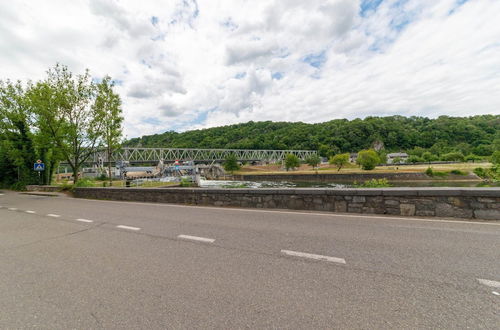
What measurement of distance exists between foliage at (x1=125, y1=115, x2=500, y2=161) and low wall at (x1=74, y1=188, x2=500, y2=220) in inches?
5033

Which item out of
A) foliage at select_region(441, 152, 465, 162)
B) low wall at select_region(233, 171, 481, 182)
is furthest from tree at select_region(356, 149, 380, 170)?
foliage at select_region(441, 152, 465, 162)

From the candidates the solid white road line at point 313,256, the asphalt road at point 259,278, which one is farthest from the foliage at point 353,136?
the solid white road line at point 313,256

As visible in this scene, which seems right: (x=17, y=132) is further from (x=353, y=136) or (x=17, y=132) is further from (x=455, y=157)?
(x=353, y=136)

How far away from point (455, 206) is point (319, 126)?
165 meters

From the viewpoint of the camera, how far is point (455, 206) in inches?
256

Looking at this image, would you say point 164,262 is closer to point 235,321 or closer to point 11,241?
point 235,321

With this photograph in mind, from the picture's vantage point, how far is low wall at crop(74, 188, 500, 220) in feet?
20.6

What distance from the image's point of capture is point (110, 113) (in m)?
20.2

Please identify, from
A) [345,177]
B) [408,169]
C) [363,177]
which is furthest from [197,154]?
[408,169]

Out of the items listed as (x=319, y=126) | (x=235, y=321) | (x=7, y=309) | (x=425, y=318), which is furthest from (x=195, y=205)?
(x=319, y=126)

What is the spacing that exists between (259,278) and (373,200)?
580 centimetres

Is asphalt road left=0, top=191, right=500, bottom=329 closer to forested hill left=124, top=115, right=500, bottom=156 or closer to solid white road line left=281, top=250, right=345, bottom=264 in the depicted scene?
solid white road line left=281, top=250, right=345, bottom=264

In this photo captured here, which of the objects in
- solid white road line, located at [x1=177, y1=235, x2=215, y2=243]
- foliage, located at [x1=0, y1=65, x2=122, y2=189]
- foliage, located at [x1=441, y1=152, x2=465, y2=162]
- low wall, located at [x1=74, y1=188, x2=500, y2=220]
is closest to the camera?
solid white road line, located at [x1=177, y1=235, x2=215, y2=243]

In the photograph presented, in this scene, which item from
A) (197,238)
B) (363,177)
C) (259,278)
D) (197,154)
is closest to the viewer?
(259,278)
